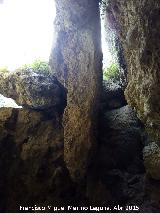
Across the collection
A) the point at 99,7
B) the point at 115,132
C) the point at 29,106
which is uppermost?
the point at 99,7

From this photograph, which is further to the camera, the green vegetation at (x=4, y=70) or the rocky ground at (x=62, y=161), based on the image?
the green vegetation at (x=4, y=70)

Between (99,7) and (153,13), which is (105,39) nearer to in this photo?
(99,7)

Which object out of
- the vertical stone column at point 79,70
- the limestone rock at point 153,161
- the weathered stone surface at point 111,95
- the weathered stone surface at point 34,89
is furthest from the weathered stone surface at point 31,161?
the limestone rock at point 153,161

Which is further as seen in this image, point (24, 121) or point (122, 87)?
point (24, 121)

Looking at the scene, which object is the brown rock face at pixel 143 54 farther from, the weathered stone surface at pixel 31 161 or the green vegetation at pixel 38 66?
the weathered stone surface at pixel 31 161

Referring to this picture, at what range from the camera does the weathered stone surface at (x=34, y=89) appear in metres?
8.46

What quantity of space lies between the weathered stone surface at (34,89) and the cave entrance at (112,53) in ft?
5.44

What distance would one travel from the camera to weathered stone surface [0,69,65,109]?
27.8 feet

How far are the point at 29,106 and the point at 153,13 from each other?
17.7 ft

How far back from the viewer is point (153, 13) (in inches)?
180

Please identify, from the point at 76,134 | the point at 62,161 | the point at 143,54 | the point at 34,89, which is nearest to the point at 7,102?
the point at 34,89

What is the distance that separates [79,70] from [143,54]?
→ 2.90 m

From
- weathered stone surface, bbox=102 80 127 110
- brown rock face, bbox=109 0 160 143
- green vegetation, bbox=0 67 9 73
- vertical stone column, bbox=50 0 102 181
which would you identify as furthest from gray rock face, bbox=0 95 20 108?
brown rock face, bbox=109 0 160 143

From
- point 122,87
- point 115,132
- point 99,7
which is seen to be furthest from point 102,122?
point 99,7
